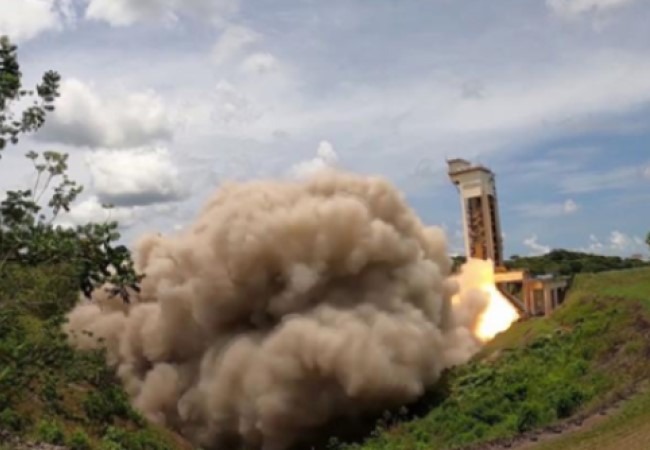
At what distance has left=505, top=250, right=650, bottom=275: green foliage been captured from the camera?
141 ft

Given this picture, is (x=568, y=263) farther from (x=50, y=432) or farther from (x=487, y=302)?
(x=50, y=432)

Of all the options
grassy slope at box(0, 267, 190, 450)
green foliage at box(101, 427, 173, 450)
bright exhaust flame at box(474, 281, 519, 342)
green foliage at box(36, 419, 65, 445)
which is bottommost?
green foliage at box(101, 427, 173, 450)

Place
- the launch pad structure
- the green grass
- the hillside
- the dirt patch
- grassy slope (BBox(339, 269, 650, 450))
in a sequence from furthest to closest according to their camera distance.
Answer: the launch pad structure < grassy slope (BBox(339, 269, 650, 450)) < the hillside < the dirt patch < the green grass

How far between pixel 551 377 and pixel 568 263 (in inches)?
1097

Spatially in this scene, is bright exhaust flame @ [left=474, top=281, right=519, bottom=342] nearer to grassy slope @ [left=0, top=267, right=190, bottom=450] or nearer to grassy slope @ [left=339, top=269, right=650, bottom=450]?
grassy slope @ [left=339, top=269, right=650, bottom=450]

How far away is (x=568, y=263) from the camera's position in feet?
154

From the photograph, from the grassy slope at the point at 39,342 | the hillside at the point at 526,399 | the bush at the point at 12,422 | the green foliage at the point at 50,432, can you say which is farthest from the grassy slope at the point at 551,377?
the grassy slope at the point at 39,342

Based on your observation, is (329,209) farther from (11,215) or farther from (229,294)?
(11,215)

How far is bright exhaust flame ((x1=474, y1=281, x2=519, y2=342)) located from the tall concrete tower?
2.00m

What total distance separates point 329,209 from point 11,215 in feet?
66.8

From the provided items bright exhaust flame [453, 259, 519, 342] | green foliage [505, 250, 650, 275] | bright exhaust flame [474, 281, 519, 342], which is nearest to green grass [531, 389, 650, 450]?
bright exhaust flame [453, 259, 519, 342]

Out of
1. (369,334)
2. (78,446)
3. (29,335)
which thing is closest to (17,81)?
(29,335)

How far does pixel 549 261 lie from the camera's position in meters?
50.1

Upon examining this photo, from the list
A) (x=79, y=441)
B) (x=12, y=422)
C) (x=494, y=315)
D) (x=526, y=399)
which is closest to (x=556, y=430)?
(x=526, y=399)
